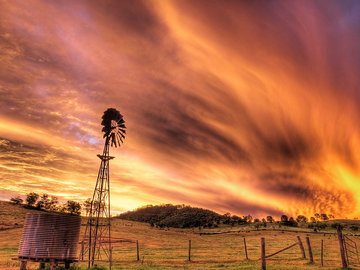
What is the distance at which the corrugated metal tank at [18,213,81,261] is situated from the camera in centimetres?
2972

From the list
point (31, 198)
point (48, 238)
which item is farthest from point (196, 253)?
point (31, 198)

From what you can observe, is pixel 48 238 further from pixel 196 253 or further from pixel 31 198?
pixel 31 198

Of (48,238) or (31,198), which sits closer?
(48,238)

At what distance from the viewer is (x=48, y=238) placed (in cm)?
2997

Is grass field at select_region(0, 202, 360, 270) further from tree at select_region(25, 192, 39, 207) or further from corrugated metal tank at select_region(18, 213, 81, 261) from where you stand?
tree at select_region(25, 192, 39, 207)

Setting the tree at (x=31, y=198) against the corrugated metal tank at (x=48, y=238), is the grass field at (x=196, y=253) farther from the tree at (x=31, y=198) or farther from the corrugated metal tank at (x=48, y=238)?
the tree at (x=31, y=198)

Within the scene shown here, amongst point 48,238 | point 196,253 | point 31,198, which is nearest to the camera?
point 48,238

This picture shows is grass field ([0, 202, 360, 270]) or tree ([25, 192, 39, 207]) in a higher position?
tree ([25, 192, 39, 207])

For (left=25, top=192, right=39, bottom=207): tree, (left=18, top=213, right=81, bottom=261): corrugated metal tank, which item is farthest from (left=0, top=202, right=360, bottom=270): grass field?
(left=25, top=192, right=39, bottom=207): tree

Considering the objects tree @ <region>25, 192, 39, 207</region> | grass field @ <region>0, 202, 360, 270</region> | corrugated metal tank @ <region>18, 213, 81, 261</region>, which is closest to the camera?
corrugated metal tank @ <region>18, 213, 81, 261</region>

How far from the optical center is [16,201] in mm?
183250

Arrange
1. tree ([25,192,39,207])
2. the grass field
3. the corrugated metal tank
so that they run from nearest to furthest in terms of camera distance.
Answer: the corrugated metal tank < the grass field < tree ([25,192,39,207])

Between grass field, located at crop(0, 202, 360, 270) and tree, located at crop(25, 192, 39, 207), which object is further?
tree, located at crop(25, 192, 39, 207)

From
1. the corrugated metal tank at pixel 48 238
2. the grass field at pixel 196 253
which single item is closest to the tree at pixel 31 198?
the grass field at pixel 196 253
